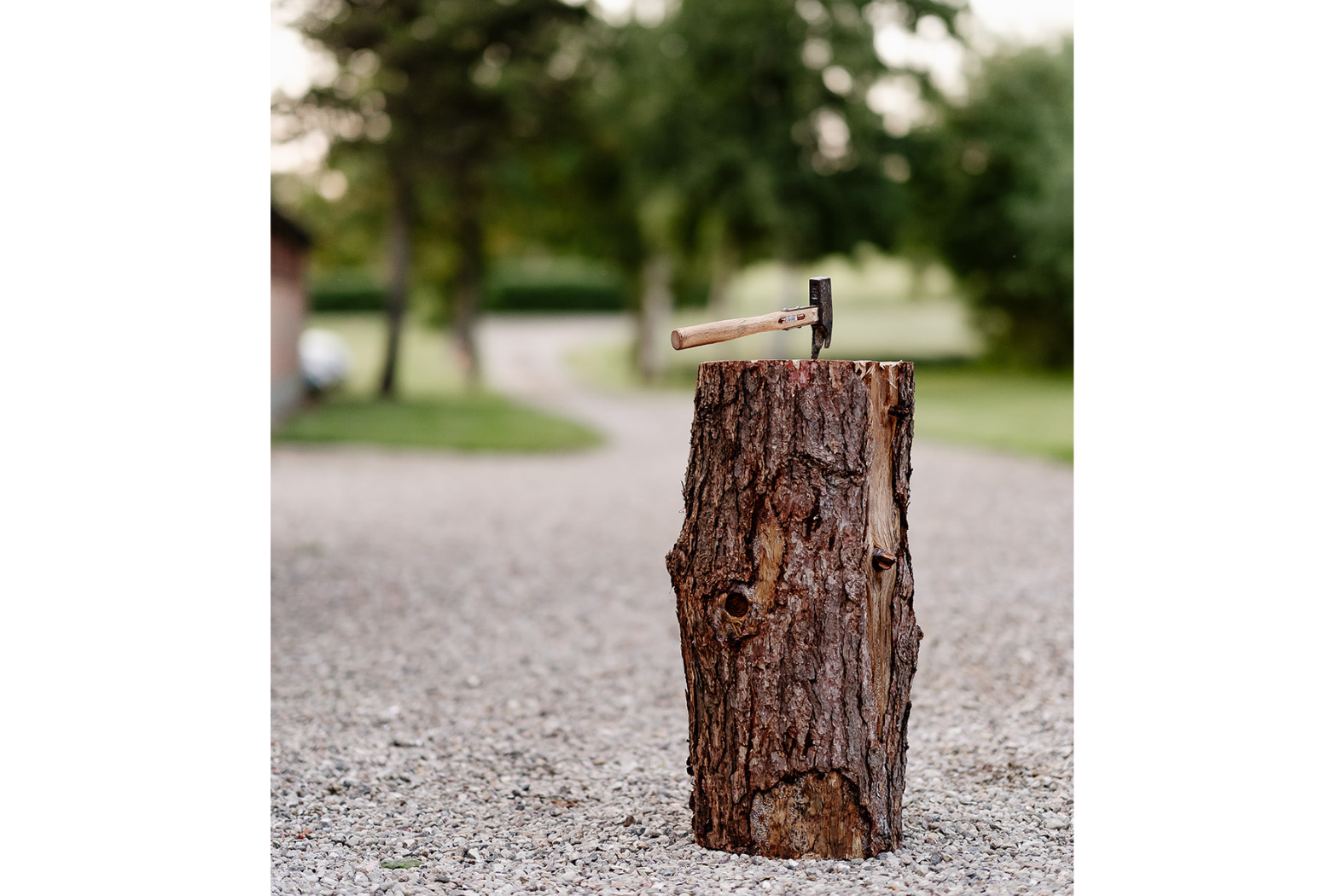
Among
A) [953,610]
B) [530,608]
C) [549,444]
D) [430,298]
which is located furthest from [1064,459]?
[430,298]

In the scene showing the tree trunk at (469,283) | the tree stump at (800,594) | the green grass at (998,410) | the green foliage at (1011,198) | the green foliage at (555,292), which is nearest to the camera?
the tree stump at (800,594)

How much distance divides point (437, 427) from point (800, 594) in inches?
554

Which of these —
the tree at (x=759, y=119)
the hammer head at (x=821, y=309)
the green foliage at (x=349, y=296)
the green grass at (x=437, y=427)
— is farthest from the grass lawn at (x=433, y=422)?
the green foliage at (x=349, y=296)

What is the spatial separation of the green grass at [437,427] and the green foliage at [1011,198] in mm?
11028

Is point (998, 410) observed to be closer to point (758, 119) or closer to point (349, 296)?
point (758, 119)

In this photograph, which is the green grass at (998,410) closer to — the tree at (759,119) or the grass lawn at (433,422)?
the tree at (759,119)

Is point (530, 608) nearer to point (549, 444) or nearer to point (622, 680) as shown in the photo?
point (622, 680)

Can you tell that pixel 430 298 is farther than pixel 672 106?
Yes

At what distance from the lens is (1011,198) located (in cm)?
2692

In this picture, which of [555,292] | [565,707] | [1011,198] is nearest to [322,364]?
[1011,198]

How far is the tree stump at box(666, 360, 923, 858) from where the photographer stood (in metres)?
2.93

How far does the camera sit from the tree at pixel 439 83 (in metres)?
17.5

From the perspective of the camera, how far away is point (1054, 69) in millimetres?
27156
